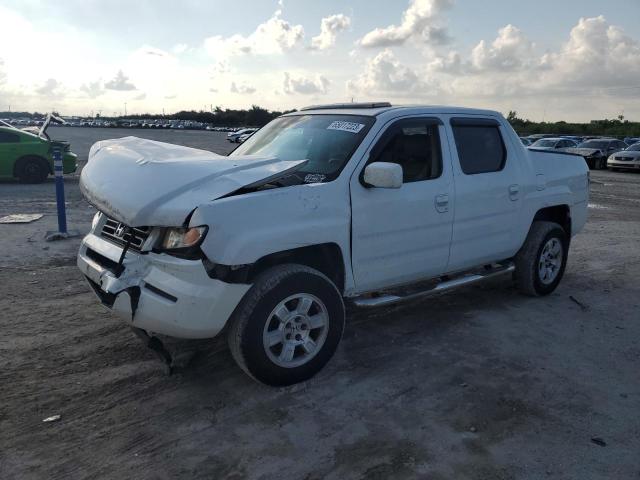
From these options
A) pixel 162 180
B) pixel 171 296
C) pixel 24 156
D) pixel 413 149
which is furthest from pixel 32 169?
pixel 171 296

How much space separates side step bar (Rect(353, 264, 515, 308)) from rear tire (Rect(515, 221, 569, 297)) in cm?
21

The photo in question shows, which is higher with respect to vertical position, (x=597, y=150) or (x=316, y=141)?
(x=316, y=141)

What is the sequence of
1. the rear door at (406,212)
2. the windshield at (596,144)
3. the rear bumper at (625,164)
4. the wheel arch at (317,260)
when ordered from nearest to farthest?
1. the wheel arch at (317,260)
2. the rear door at (406,212)
3. the rear bumper at (625,164)
4. the windshield at (596,144)

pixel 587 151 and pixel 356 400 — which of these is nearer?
pixel 356 400

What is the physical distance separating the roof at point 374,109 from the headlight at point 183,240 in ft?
6.09

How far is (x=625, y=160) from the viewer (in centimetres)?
2562

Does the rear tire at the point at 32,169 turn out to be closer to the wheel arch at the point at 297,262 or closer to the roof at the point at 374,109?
the roof at the point at 374,109

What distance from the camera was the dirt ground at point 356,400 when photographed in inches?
118

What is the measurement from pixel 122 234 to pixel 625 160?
2699cm

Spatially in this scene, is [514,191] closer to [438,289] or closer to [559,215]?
[559,215]

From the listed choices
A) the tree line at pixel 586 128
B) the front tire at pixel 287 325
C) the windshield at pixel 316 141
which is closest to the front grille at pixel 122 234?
the front tire at pixel 287 325

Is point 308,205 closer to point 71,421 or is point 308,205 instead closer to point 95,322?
point 71,421

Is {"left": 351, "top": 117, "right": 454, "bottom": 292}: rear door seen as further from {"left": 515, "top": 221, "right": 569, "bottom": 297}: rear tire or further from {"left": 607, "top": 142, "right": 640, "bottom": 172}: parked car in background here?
{"left": 607, "top": 142, "right": 640, "bottom": 172}: parked car in background

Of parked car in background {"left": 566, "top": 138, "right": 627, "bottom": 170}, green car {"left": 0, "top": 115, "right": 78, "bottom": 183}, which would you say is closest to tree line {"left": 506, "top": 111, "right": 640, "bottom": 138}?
parked car in background {"left": 566, "top": 138, "right": 627, "bottom": 170}
